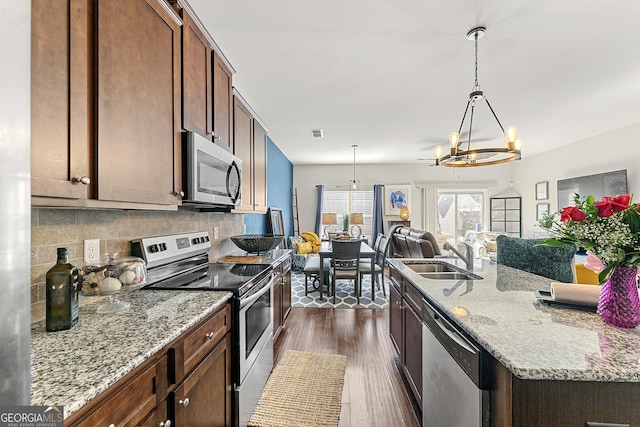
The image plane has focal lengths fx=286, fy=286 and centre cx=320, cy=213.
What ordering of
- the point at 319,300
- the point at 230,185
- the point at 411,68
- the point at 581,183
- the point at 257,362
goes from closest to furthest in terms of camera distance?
the point at 257,362
the point at 230,185
the point at 411,68
the point at 319,300
the point at 581,183

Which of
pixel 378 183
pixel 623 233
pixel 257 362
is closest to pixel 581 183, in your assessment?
pixel 378 183

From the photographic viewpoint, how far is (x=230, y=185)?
2119mm

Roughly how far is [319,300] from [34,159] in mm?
3776

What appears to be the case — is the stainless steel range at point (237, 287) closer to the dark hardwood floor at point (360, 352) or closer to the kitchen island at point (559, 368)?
the dark hardwood floor at point (360, 352)

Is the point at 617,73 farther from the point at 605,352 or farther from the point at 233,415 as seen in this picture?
the point at 233,415

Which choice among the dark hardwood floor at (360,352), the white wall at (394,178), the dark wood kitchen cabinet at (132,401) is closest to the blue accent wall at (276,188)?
the white wall at (394,178)

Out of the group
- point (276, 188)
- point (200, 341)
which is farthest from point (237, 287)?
point (276, 188)

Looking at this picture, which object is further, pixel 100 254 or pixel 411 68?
pixel 411 68

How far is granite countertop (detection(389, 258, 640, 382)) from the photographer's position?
0.82m

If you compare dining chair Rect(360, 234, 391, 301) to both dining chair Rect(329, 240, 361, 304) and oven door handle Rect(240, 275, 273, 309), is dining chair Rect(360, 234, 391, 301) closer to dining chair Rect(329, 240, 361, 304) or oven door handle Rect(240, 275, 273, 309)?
dining chair Rect(329, 240, 361, 304)

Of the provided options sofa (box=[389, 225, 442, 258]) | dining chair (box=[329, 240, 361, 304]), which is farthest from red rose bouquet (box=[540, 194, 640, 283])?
sofa (box=[389, 225, 442, 258])

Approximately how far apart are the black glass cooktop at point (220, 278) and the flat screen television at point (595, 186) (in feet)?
17.7

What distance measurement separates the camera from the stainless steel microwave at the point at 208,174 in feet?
5.27

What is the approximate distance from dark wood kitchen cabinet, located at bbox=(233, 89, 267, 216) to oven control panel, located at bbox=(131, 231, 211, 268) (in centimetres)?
46
